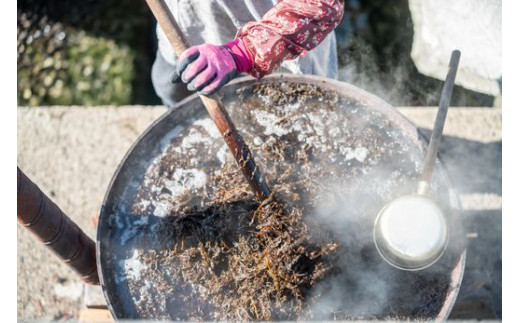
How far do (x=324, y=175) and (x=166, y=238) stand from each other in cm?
84

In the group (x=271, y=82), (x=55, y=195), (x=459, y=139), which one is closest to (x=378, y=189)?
(x=271, y=82)

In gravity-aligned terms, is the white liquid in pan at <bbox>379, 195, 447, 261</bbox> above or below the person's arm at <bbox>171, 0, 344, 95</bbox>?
below

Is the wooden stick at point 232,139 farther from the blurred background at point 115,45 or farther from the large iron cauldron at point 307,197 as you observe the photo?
the blurred background at point 115,45

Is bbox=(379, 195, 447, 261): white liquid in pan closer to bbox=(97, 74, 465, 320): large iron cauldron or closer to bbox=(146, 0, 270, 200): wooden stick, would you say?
bbox=(97, 74, 465, 320): large iron cauldron

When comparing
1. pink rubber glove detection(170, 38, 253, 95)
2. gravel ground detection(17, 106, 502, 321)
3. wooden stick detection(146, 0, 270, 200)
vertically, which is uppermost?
pink rubber glove detection(170, 38, 253, 95)

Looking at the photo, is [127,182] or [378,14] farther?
[378,14]

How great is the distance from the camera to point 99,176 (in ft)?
11.6

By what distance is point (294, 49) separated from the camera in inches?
84.3

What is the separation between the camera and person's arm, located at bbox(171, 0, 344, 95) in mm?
2045

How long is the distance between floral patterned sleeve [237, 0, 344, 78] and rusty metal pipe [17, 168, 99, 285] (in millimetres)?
1232

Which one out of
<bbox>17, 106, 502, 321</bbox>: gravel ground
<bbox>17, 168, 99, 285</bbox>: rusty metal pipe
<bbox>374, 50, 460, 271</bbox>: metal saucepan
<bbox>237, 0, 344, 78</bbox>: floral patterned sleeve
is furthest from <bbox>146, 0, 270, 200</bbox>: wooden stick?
<bbox>17, 106, 502, 321</bbox>: gravel ground

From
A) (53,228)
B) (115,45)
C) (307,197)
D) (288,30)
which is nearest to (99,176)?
(53,228)
